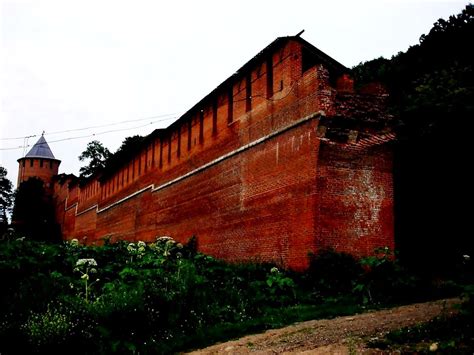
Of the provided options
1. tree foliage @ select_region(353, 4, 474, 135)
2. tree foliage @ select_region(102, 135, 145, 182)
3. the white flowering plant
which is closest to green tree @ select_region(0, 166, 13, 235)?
tree foliage @ select_region(102, 135, 145, 182)

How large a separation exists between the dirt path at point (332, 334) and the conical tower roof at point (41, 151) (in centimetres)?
5305

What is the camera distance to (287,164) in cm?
1189

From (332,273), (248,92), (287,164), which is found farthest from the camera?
(248,92)

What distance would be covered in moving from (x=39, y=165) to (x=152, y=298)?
168 ft

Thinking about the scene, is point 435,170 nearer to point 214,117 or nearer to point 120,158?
point 214,117

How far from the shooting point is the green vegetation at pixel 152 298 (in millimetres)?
7098

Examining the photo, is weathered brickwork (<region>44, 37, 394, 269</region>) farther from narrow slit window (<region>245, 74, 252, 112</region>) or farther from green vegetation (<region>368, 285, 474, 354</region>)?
green vegetation (<region>368, 285, 474, 354</region>)

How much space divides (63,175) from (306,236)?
4034 cm

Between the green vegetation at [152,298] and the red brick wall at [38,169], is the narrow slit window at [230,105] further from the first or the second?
the red brick wall at [38,169]

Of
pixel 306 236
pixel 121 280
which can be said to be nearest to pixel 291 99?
pixel 306 236

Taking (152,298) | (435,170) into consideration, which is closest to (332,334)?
(152,298)

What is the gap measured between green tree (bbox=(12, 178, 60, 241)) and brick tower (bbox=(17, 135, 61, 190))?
619 centimetres

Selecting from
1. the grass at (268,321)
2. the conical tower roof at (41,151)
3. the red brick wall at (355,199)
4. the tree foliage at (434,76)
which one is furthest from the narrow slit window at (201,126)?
the conical tower roof at (41,151)

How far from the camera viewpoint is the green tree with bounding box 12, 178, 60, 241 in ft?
144
